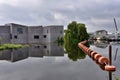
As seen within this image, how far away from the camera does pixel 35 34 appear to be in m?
64.1

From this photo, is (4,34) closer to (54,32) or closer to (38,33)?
(38,33)

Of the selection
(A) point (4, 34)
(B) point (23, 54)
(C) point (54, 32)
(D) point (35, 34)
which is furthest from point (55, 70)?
(D) point (35, 34)

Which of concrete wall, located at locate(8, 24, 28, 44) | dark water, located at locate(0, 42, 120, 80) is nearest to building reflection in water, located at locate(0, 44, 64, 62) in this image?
dark water, located at locate(0, 42, 120, 80)

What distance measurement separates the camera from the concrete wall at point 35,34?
63.6 metres

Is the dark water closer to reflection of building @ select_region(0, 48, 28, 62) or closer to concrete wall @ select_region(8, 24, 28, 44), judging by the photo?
reflection of building @ select_region(0, 48, 28, 62)

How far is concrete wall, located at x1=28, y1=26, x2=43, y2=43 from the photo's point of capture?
6362 cm

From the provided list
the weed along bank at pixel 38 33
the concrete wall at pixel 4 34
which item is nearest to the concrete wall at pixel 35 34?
the weed along bank at pixel 38 33

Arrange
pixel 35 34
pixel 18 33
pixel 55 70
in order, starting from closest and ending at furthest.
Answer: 1. pixel 55 70
2. pixel 18 33
3. pixel 35 34

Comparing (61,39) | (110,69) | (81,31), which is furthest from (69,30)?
(110,69)

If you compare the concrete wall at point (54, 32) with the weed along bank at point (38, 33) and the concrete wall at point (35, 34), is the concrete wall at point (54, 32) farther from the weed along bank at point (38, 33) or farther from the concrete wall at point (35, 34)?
the concrete wall at point (35, 34)

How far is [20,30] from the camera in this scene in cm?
5928

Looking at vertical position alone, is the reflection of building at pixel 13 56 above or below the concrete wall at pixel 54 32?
below

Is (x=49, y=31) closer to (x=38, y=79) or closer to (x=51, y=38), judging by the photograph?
(x=51, y=38)

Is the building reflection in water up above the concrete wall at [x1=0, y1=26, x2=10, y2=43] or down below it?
below
